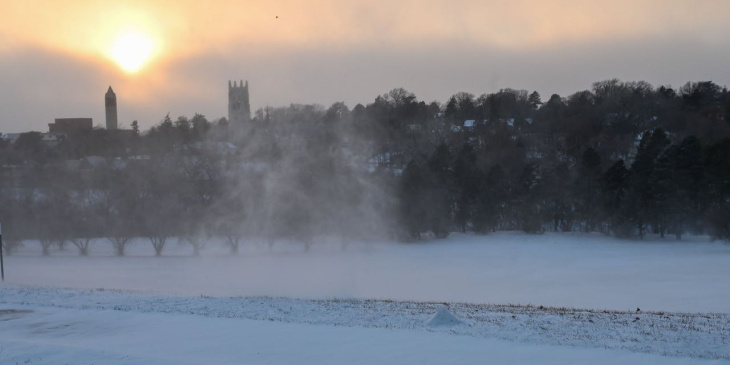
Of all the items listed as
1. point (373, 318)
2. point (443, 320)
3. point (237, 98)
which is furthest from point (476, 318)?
point (237, 98)

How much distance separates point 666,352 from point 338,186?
5134cm

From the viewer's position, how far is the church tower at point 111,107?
178 m

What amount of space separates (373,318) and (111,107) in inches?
6951

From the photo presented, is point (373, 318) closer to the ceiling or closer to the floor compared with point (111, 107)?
closer to the floor

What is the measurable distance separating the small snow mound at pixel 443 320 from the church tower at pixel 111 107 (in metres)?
173

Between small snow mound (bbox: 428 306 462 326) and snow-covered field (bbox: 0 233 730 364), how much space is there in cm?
42

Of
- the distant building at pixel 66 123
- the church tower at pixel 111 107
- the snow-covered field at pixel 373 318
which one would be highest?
the church tower at pixel 111 107

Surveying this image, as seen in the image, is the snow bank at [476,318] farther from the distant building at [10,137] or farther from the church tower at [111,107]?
the church tower at [111,107]

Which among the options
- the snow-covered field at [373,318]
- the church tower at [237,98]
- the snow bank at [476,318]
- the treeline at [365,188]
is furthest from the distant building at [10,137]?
the snow bank at [476,318]

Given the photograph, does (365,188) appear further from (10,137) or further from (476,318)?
(10,137)

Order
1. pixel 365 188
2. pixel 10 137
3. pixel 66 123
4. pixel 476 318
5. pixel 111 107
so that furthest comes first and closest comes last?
pixel 111 107 → pixel 66 123 → pixel 10 137 → pixel 365 188 → pixel 476 318

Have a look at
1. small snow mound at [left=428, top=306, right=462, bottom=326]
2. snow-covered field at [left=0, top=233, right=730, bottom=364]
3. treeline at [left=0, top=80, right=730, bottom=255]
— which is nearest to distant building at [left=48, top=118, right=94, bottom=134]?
treeline at [left=0, top=80, right=730, bottom=255]

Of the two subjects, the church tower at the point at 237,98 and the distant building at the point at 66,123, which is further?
→ the church tower at the point at 237,98

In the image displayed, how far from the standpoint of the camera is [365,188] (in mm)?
65375
